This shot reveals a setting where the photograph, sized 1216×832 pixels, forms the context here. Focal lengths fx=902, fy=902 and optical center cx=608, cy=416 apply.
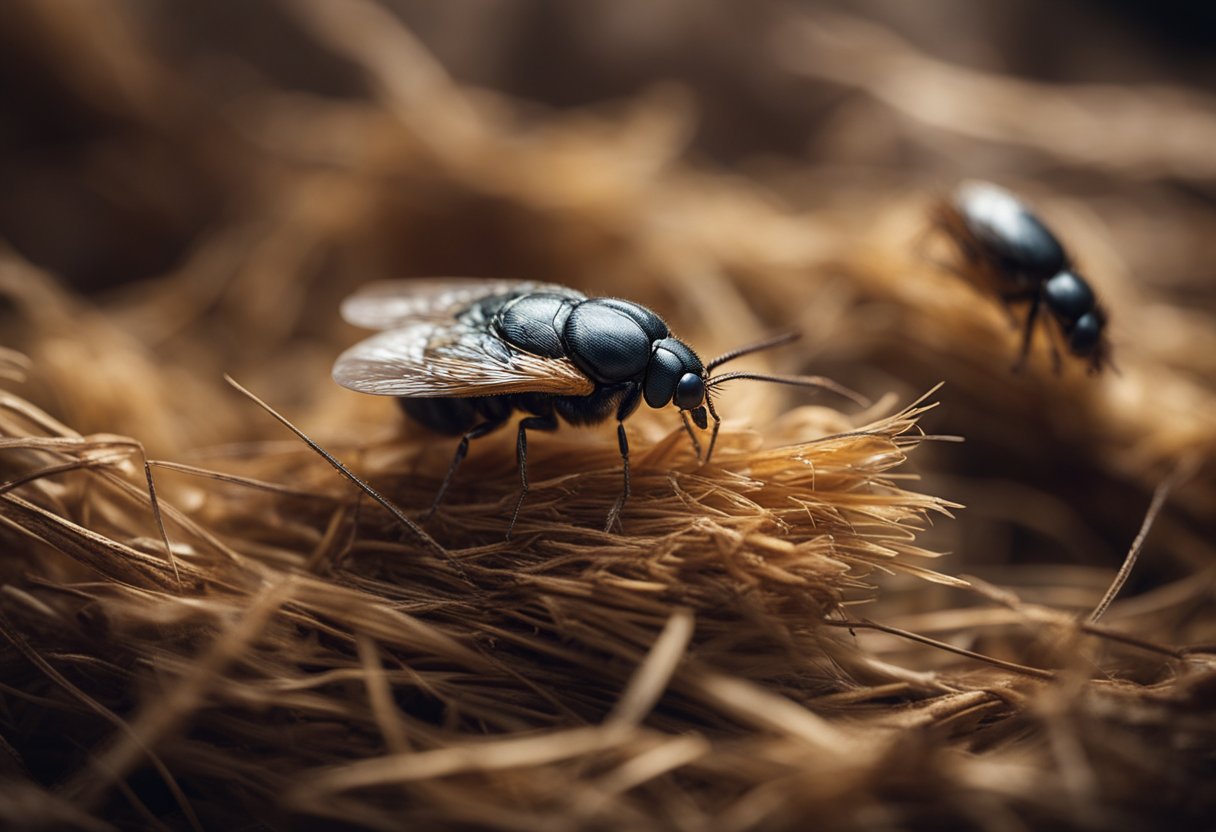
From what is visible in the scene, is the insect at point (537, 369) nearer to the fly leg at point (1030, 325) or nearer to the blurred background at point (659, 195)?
the blurred background at point (659, 195)

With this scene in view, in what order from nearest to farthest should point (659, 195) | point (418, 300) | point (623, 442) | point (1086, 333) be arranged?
point (623, 442) → point (1086, 333) → point (418, 300) → point (659, 195)

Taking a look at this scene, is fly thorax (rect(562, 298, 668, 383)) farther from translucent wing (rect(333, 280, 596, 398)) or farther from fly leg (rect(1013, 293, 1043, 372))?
fly leg (rect(1013, 293, 1043, 372))

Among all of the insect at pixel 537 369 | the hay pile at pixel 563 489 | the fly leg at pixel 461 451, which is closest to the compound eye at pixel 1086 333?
the hay pile at pixel 563 489

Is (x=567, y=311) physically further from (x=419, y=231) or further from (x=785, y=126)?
(x=785, y=126)

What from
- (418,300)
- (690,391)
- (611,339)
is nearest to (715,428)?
(690,391)

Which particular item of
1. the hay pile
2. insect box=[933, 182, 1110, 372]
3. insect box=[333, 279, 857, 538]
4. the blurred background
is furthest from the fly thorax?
insect box=[933, 182, 1110, 372]

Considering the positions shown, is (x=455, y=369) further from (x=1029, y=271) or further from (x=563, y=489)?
(x=1029, y=271)
